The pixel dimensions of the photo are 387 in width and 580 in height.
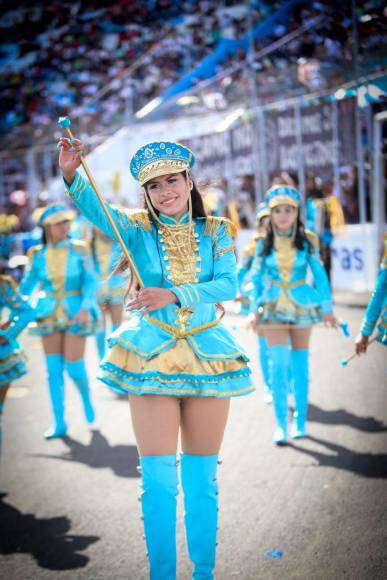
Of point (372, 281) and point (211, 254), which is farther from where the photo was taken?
point (372, 281)

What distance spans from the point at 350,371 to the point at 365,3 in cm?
541

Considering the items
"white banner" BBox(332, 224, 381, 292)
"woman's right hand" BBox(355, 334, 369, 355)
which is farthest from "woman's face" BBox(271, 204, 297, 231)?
"white banner" BBox(332, 224, 381, 292)

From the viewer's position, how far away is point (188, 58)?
→ 23.1 metres

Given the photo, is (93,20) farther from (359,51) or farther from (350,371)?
(350,371)

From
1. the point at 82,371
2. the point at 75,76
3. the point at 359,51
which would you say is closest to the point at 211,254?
the point at 82,371

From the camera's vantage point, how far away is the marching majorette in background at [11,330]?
16.2ft

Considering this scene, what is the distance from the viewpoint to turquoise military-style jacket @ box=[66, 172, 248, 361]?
A: 2.95m

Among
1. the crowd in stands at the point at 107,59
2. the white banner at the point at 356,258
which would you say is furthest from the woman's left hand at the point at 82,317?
the crowd in stands at the point at 107,59

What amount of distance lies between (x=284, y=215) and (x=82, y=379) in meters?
2.55

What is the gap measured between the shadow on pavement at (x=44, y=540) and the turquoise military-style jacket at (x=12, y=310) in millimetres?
1201

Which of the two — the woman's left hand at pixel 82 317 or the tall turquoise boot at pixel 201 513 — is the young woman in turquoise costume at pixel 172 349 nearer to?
the tall turquoise boot at pixel 201 513

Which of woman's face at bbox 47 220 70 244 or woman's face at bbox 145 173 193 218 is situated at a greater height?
woman's face at bbox 145 173 193 218

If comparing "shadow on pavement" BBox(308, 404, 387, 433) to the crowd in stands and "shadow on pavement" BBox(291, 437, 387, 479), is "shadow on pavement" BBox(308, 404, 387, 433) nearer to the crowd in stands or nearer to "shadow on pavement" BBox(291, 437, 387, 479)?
"shadow on pavement" BBox(291, 437, 387, 479)

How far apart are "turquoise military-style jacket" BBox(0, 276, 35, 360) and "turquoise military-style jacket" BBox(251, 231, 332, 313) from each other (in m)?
2.00
